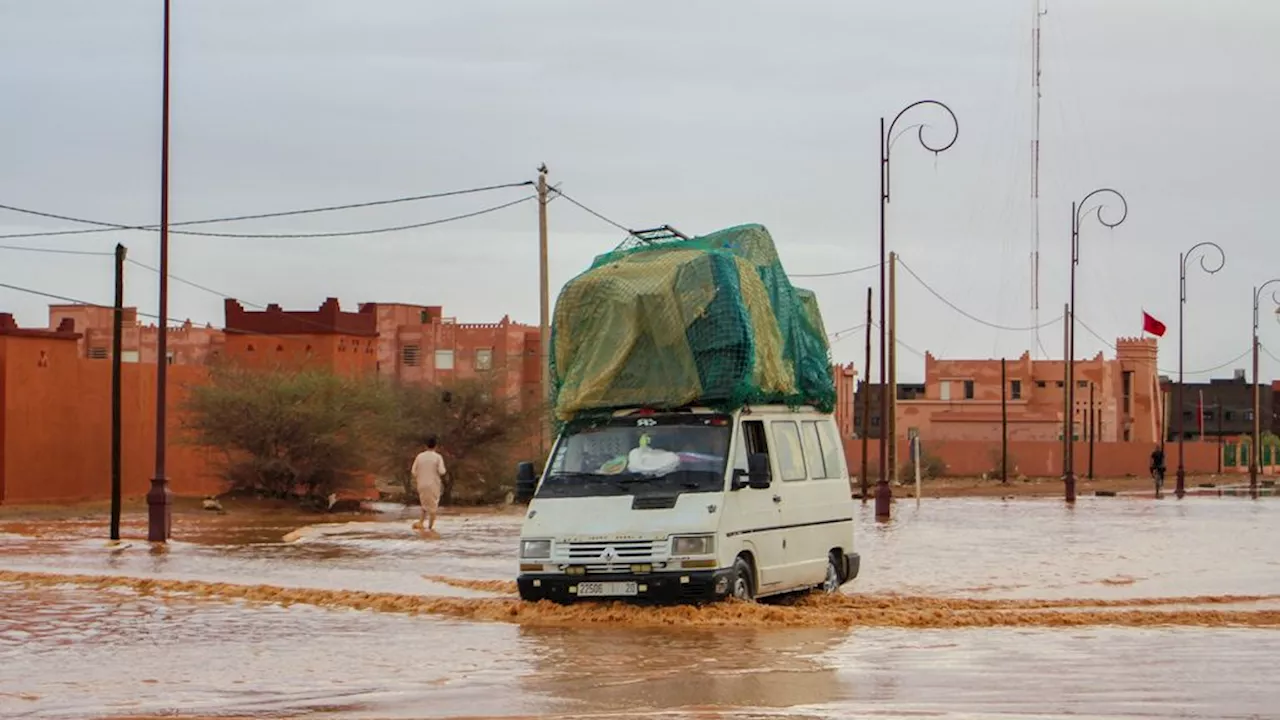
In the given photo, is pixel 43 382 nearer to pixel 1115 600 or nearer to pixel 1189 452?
pixel 1115 600

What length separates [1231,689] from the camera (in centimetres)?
1260

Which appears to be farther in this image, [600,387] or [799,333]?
[799,333]

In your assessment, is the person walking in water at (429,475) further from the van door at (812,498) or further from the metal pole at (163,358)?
the van door at (812,498)

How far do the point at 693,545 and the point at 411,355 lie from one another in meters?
94.3

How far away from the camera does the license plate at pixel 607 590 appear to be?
1744 centimetres

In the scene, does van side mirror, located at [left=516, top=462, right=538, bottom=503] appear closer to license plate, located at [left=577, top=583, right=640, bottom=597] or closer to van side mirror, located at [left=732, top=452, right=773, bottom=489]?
license plate, located at [left=577, top=583, right=640, bottom=597]

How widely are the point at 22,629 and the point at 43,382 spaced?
31237 millimetres

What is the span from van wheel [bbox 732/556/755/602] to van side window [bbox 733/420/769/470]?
0.89 m

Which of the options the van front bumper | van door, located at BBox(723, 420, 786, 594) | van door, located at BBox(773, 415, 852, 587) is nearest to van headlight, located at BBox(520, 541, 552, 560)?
the van front bumper

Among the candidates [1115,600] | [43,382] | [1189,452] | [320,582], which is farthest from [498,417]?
[1189,452]

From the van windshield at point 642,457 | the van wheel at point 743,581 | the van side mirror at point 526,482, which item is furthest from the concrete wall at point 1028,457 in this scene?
the van wheel at point 743,581

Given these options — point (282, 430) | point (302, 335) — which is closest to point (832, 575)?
point (282, 430)

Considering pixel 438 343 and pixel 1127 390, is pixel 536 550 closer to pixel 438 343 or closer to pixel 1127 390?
pixel 438 343

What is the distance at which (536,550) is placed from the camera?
58.7 feet
